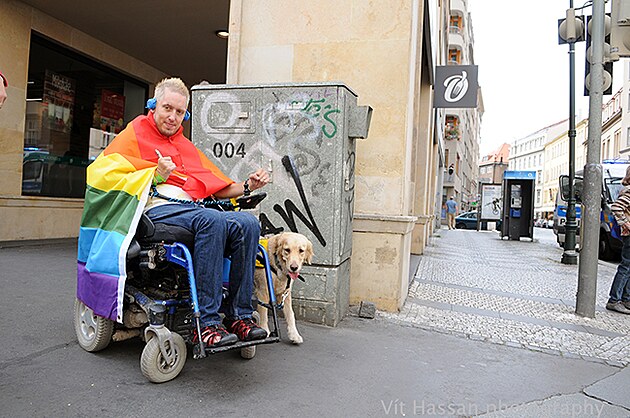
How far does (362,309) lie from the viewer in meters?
5.33

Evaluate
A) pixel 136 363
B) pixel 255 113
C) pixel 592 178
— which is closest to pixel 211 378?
pixel 136 363

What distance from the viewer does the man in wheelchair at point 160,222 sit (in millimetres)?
3230

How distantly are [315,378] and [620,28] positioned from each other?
5.32 meters

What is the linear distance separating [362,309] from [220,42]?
8.34 meters

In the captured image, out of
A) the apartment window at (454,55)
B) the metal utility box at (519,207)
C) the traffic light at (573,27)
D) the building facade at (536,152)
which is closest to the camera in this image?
the traffic light at (573,27)

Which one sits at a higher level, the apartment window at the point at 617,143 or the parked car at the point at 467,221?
the apartment window at the point at 617,143

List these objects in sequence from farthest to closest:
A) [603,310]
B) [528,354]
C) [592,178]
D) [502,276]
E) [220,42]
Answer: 1. [220,42]
2. [502,276]
3. [603,310]
4. [592,178]
5. [528,354]

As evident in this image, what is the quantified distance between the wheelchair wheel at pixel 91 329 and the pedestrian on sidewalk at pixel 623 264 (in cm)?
592

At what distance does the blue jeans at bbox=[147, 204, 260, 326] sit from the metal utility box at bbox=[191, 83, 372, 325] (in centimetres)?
149

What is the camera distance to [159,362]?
3176 mm

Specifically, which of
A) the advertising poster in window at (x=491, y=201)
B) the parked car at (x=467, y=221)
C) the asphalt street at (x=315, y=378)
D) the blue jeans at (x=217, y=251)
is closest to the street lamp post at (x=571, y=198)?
the asphalt street at (x=315, y=378)

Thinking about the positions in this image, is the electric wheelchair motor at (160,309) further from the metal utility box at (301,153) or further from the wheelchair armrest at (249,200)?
the metal utility box at (301,153)

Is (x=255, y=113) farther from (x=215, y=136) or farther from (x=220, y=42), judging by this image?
(x=220, y=42)

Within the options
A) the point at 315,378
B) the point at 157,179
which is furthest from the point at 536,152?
the point at 157,179
